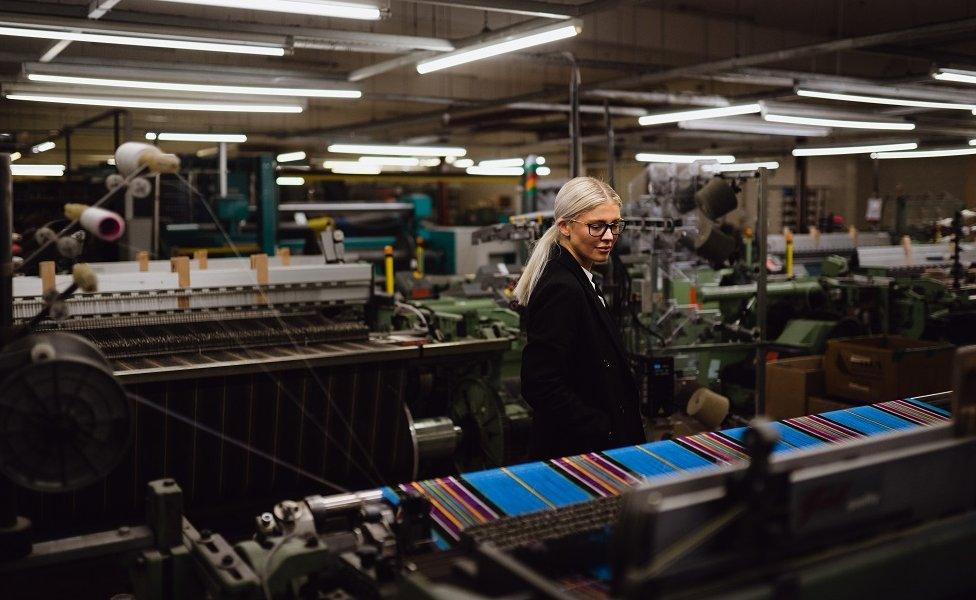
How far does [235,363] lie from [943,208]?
12.3m

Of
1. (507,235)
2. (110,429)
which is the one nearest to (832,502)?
(110,429)

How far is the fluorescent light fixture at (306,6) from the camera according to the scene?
12.1ft

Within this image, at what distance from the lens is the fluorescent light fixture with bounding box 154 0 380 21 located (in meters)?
3.70

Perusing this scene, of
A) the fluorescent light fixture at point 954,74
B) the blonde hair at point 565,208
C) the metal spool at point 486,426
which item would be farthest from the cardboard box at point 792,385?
the blonde hair at point 565,208

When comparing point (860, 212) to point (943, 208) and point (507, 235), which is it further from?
point (507, 235)

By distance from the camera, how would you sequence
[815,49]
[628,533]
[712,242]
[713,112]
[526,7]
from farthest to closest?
[713,112] < [815,49] < [712,242] < [526,7] < [628,533]

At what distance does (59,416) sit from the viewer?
1505mm

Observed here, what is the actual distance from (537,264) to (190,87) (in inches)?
137

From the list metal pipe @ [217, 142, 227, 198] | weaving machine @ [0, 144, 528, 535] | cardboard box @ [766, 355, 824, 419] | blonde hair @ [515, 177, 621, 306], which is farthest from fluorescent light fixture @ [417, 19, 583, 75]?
metal pipe @ [217, 142, 227, 198]

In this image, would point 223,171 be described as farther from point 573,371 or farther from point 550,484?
point 550,484

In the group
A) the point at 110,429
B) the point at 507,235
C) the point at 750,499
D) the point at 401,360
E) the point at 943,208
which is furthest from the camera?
the point at 943,208

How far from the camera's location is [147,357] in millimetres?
3742

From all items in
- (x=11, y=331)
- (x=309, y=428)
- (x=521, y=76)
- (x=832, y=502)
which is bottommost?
(x=309, y=428)

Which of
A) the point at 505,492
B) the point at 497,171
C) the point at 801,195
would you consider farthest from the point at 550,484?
the point at 801,195
